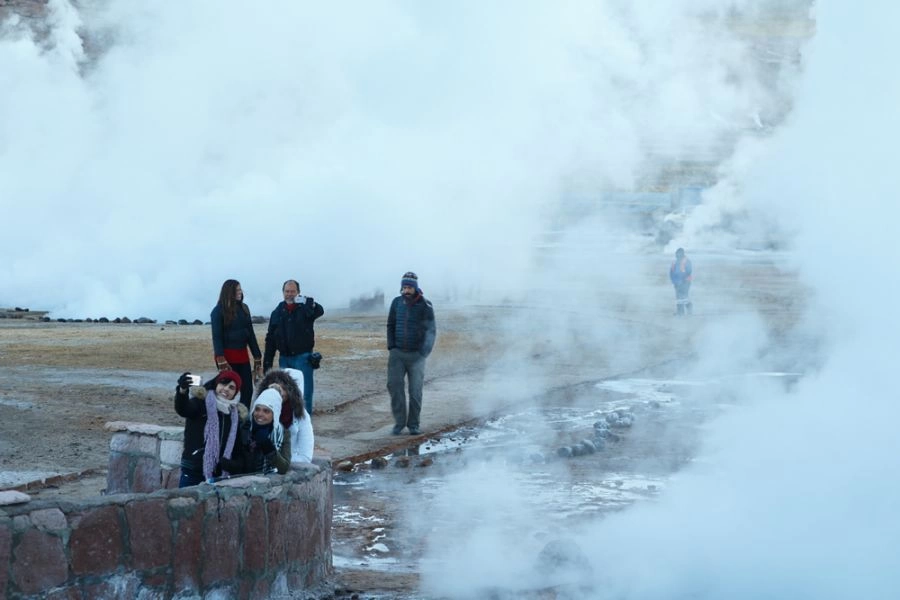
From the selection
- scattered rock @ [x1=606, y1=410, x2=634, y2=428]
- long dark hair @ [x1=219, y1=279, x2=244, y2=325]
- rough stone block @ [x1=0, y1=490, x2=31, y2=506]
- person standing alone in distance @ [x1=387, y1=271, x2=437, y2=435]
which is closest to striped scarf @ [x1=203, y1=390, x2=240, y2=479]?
rough stone block @ [x1=0, y1=490, x2=31, y2=506]

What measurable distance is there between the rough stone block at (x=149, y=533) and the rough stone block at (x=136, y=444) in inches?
91.8

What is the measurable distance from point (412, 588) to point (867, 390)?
3.87 metres

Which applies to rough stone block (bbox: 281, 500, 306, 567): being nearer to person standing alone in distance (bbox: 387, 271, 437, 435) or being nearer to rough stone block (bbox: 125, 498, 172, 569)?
rough stone block (bbox: 125, 498, 172, 569)

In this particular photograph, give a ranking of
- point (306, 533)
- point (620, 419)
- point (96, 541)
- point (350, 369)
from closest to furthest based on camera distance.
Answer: point (96, 541)
point (306, 533)
point (620, 419)
point (350, 369)

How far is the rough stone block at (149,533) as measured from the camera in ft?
22.2

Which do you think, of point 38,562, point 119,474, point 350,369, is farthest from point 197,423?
point 350,369

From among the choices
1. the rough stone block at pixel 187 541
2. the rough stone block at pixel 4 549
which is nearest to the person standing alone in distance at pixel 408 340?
the rough stone block at pixel 187 541

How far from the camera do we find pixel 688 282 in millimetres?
28969

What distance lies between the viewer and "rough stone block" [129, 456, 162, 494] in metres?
9.23

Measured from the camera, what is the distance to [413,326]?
13.8m

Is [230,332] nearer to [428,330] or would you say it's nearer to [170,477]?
[428,330]

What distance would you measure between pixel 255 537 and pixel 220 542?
26cm

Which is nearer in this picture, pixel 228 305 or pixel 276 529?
pixel 276 529

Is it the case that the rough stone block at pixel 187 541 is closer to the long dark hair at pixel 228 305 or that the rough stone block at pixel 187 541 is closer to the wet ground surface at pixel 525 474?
the wet ground surface at pixel 525 474
